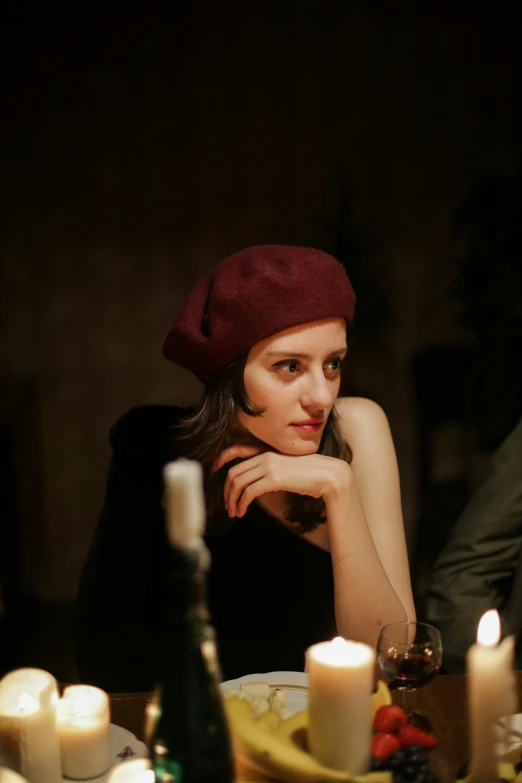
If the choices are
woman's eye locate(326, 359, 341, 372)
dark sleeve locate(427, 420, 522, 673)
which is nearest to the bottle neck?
woman's eye locate(326, 359, 341, 372)

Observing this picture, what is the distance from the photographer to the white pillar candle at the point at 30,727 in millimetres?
829

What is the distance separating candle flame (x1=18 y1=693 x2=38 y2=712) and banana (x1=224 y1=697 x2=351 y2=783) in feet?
0.71

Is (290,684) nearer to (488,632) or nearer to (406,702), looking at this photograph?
(406,702)

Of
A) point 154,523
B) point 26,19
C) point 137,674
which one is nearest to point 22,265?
point 26,19

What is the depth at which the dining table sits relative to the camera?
3.25 feet

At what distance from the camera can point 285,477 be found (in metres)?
1.38

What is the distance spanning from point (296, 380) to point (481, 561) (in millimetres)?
673

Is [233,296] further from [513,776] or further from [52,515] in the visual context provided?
[52,515]

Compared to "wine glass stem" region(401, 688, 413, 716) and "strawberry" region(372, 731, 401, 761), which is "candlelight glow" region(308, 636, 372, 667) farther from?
"wine glass stem" region(401, 688, 413, 716)

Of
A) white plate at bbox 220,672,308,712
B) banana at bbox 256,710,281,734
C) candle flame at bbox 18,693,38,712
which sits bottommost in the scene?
white plate at bbox 220,672,308,712

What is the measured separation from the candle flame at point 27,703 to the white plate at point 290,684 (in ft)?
0.95

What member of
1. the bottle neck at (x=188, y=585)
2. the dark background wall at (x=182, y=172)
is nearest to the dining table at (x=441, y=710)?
the bottle neck at (x=188, y=585)

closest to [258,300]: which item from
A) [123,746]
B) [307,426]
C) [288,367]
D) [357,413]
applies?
[288,367]

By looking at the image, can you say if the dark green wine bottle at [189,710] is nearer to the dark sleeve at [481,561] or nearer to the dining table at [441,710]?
the dining table at [441,710]
